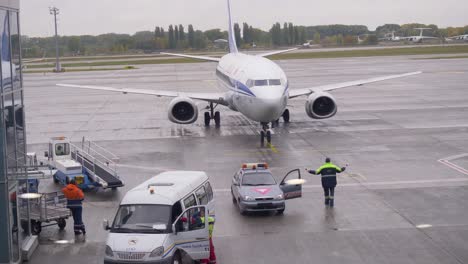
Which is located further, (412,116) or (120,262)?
(412,116)

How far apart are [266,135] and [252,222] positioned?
50.2 feet

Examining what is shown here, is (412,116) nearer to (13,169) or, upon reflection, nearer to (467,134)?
(467,134)

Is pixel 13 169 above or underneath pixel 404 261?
above

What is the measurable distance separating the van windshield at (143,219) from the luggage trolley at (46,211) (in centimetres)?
379

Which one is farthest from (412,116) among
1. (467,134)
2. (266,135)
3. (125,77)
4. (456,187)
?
(125,77)

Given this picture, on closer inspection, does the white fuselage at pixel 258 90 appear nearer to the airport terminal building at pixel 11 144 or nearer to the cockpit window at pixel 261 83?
the cockpit window at pixel 261 83

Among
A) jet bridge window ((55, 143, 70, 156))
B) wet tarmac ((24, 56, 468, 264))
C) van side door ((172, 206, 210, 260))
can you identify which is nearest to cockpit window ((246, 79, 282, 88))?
wet tarmac ((24, 56, 468, 264))

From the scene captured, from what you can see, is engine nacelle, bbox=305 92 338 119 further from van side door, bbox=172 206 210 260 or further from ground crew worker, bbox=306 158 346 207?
→ van side door, bbox=172 206 210 260

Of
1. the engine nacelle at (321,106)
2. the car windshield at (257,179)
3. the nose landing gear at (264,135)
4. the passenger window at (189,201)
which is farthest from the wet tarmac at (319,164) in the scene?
the passenger window at (189,201)

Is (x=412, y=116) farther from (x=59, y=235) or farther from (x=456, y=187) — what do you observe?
(x=59, y=235)

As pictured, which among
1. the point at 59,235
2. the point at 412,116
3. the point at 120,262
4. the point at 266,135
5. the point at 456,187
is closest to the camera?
the point at 120,262

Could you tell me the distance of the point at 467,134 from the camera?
36.3m

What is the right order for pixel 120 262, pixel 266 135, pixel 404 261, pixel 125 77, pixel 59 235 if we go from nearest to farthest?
pixel 120 262, pixel 404 261, pixel 59 235, pixel 266 135, pixel 125 77

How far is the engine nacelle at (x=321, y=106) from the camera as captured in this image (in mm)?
39875
